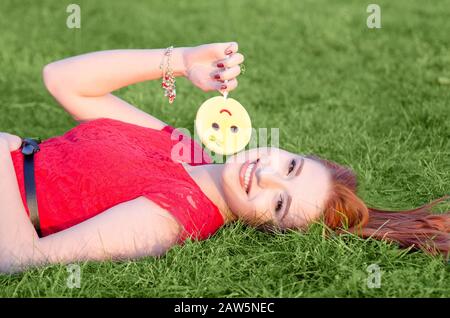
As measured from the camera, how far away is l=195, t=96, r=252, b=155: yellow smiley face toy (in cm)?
306

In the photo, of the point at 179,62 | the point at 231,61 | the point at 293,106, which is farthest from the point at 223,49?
the point at 293,106

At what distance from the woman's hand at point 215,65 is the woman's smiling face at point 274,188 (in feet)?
1.04

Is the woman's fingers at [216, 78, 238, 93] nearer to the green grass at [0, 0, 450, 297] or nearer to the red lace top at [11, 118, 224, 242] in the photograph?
the red lace top at [11, 118, 224, 242]

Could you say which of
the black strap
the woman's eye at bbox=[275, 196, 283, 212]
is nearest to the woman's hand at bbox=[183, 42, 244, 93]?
the woman's eye at bbox=[275, 196, 283, 212]

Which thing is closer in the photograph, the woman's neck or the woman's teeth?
the woman's teeth

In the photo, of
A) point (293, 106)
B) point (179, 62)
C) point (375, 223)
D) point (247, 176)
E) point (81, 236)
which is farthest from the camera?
point (293, 106)

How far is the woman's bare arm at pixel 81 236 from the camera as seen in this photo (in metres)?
2.65

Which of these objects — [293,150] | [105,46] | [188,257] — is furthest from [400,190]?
[105,46]

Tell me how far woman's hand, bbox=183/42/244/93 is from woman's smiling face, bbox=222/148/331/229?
1.04 ft

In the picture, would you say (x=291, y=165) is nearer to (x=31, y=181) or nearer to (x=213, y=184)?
(x=213, y=184)

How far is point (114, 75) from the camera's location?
3.24 m

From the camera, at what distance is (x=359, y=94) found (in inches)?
208

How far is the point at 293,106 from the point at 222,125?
211cm

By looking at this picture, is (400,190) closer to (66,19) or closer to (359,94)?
(359,94)
